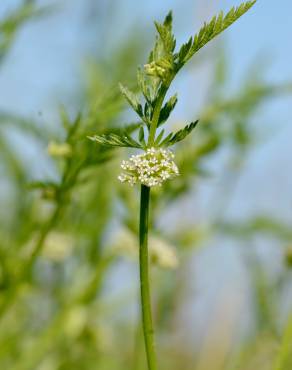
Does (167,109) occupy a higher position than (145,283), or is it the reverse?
(167,109)

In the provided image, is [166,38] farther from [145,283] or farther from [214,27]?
[145,283]

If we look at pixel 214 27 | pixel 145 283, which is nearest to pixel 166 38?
pixel 214 27

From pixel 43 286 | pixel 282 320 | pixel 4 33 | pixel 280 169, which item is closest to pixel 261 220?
pixel 282 320

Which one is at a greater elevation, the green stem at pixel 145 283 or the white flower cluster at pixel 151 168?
the white flower cluster at pixel 151 168

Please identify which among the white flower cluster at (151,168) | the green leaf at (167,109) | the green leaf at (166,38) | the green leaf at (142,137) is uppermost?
the green leaf at (166,38)

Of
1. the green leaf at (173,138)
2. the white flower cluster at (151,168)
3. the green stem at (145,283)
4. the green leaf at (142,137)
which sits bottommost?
the green stem at (145,283)
